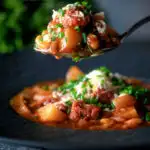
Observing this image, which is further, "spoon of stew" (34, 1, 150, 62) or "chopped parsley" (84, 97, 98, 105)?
"chopped parsley" (84, 97, 98, 105)

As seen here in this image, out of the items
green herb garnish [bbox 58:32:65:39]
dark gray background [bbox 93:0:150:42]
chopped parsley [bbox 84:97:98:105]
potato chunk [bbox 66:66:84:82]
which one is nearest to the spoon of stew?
green herb garnish [bbox 58:32:65:39]

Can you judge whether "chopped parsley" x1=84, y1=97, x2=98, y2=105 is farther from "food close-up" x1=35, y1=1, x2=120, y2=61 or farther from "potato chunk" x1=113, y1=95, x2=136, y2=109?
"food close-up" x1=35, y1=1, x2=120, y2=61

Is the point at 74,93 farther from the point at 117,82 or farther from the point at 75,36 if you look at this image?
the point at 75,36

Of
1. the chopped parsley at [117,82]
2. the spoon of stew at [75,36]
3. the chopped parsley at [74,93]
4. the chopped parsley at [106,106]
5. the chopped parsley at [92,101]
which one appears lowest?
the chopped parsley at [106,106]

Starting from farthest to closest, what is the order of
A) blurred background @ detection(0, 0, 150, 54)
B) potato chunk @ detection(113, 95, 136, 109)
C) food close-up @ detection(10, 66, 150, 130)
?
blurred background @ detection(0, 0, 150, 54), potato chunk @ detection(113, 95, 136, 109), food close-up @ detection(10, 66, 150, 130)

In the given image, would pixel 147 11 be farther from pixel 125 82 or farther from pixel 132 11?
pixel 125 82

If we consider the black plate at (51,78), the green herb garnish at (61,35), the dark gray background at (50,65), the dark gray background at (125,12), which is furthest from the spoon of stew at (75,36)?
the dark gray background at (125,12)

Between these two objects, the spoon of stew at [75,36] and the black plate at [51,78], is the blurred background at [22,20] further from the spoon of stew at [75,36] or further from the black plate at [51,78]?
the spoon of stew at [75,36]

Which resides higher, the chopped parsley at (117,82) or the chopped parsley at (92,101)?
the chopped parsley at (117,82)
